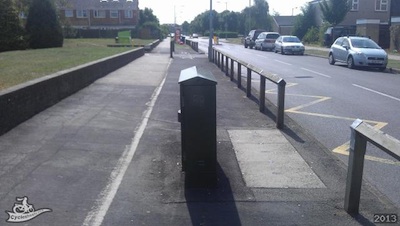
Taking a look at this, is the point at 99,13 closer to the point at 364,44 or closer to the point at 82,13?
the point at 82,13

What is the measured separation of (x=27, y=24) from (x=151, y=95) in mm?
23660

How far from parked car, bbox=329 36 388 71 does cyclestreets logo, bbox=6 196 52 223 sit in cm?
2203

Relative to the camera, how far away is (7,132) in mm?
8156

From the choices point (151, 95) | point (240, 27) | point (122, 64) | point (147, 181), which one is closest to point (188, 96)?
A: point (147, 181)

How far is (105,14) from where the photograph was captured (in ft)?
285

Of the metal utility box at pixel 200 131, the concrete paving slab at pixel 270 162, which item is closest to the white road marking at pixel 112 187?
the metal utility box at pixel 200 131

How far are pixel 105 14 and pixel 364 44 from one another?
219 ft

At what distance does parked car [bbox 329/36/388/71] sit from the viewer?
80.5ft

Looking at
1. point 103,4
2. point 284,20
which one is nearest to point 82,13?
point 103,4

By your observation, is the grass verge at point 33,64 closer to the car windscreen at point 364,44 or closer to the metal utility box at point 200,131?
the metal utility box at point 200,131

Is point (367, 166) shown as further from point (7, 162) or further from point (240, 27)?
point (240, 27)

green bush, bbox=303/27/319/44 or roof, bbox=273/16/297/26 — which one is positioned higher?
roof, bbox=273/16/297/26

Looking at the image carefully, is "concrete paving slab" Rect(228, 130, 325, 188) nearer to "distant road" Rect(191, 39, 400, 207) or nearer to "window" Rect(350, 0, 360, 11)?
"distant road" Rect(191, 39, 400, 207)

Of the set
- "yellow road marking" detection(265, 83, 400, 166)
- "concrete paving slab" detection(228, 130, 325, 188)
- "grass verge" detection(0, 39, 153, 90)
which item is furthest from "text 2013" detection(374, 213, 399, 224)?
"grass verge" detection(0, 39, 153, 90)
